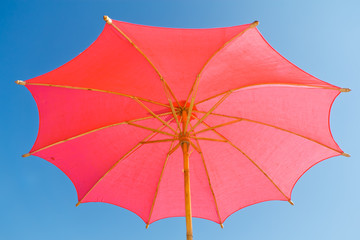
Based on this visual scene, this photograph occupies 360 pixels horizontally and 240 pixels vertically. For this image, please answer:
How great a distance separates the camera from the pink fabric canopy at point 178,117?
13.6 ft

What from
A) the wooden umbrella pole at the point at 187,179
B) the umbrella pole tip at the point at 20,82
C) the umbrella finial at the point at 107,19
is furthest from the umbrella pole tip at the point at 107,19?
A: the wooden umbrella pole at the point at 187,179

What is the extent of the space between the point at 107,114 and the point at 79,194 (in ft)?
4.74

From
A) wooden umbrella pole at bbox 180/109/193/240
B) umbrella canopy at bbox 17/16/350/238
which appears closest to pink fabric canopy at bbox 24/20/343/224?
umbrella canopy at bbox 17/16/350/238

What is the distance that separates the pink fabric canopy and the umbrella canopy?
0.01m

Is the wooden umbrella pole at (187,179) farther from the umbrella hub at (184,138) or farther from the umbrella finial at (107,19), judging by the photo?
the umbrella finial at (107,19)

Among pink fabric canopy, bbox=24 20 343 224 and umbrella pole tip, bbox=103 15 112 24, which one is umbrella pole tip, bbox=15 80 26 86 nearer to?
pink fabric canopy, bbox=24 20 343 224

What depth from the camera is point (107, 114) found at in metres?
4.77

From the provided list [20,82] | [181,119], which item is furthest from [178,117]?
[20,82]

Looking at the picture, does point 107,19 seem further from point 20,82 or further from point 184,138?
point 184,138

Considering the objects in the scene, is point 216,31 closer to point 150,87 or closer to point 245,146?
point 150,87

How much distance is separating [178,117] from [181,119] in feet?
0.18

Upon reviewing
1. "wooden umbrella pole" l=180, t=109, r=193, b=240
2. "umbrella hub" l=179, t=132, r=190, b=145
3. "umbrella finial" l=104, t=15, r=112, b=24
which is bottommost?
"wooden umbrella pole" l=180, t=109, r=193, b=240

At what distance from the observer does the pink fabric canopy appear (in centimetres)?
414

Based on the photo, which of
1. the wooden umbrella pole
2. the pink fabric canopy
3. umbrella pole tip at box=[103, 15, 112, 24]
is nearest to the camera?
umbrella pole tip at box=[103, 15, 112, 24]
